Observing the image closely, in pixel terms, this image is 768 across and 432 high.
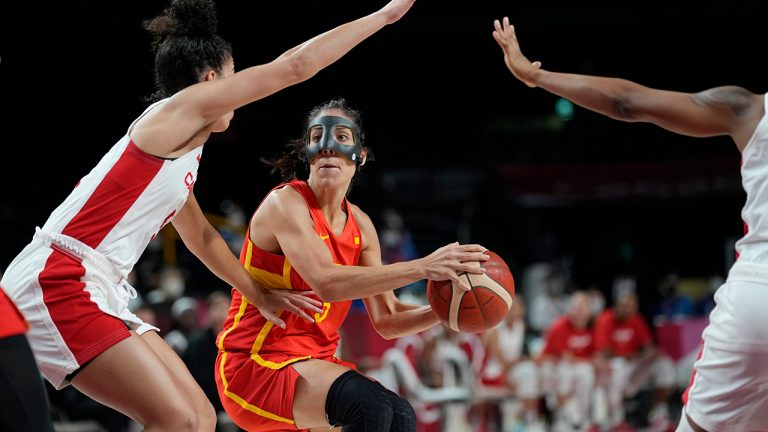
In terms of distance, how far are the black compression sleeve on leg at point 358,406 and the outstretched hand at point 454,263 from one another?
56cm

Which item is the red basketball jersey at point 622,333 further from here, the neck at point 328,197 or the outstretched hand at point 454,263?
the outstretched hand at point 454,263

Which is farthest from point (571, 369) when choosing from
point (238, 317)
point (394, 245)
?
point (238, 317)

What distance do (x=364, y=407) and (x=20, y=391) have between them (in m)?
1.59

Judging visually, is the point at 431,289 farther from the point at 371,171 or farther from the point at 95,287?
the point at 371,171

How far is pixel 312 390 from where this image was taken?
435 centimetres

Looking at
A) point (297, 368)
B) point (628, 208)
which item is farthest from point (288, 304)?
point (628, 208)

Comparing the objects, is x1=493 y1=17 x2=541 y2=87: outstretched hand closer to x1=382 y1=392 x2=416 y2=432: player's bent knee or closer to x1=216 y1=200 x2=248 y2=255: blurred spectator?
x1=382 y1=392 x2=416 y2=432: player's bent knee

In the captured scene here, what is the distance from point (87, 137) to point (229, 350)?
11.9 meters

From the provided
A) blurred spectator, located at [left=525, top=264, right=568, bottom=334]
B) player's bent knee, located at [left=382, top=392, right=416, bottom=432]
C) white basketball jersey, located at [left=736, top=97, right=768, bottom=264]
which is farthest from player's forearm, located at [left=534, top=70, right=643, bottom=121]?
blurred spectator, located at [left=525, top=264, right=568, bottom=334]

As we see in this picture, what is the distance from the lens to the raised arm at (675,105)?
3.55 meters

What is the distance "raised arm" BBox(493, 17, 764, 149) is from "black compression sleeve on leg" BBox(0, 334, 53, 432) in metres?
2.23

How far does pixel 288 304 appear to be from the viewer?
14.9ft

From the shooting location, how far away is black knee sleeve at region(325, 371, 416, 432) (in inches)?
165

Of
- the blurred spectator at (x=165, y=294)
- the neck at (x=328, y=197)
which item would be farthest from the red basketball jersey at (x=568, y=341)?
the neck at (x=328, y=197)
